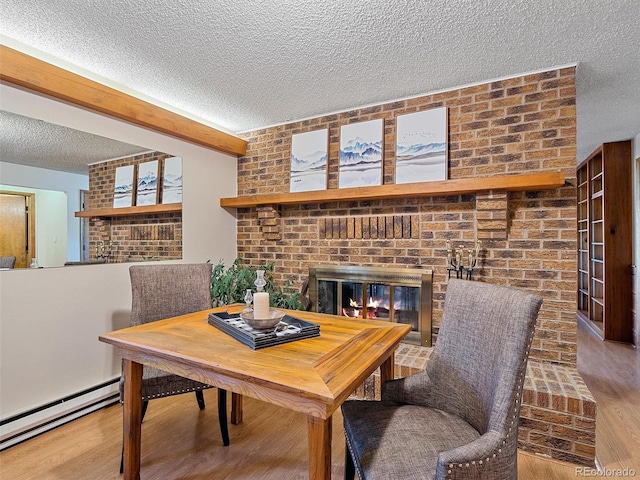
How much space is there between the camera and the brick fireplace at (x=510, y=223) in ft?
6.33

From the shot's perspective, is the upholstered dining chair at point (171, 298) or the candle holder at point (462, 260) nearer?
the upholstered dining chair at point (171, 298)

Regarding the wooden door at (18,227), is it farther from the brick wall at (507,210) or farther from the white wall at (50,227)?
the brick wall at (507,210)

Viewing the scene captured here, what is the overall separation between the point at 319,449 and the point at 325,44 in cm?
206

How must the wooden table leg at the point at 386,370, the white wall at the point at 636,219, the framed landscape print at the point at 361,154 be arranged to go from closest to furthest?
the wooden table leg at the point at 386,370 < the framed landscape print at the point at 361,154 < the white wall at the point at 636,219

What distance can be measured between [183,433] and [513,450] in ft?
5.99

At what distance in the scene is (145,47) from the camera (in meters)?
2.07

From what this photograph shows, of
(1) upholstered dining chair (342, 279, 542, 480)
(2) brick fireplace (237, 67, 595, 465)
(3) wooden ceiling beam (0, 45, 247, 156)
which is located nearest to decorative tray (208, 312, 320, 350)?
(1) upholstered dining chair (342, 279, 542, 480)

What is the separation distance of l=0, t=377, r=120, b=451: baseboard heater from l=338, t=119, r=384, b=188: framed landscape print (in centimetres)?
239

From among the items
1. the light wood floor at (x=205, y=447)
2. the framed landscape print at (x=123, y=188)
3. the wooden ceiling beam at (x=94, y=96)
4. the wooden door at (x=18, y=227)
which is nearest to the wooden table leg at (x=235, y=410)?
the light wood floor at (x=205, y=447)

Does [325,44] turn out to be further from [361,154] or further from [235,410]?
[235,410]

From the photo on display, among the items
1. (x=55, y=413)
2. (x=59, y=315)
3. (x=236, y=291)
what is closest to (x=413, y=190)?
(x=236, y=291)

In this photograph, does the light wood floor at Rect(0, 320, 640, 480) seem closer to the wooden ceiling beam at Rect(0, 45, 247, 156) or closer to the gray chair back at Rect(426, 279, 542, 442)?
the gray chair back at Rect(426, 279, 542, 442)

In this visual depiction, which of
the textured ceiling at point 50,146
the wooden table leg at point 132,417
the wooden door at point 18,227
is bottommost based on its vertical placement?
the wooden table leg at point 132,417

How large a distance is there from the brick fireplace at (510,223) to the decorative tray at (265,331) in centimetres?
109
